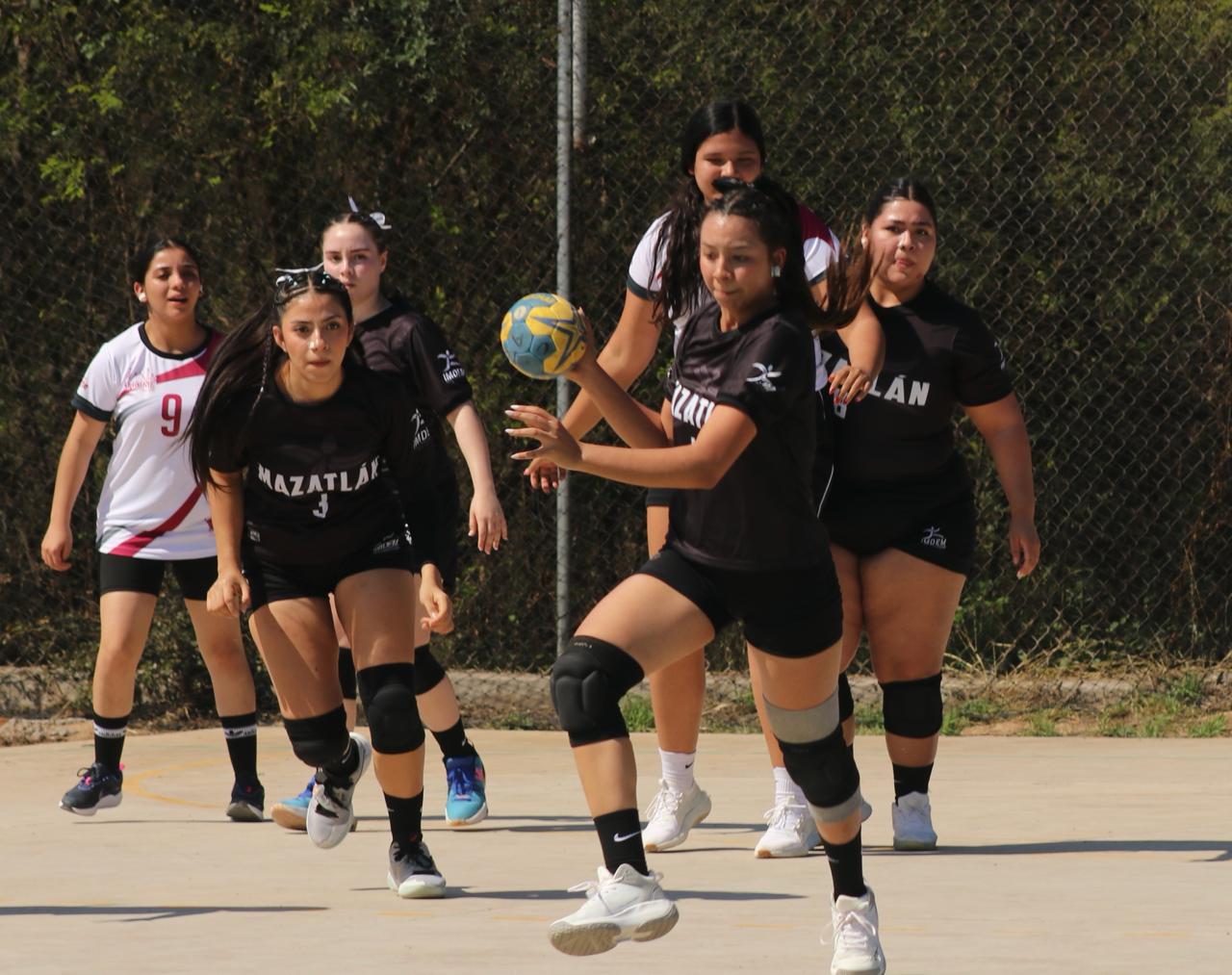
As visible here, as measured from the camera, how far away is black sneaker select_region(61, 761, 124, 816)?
6699 mm

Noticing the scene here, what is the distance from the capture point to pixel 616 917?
4027 millimetres

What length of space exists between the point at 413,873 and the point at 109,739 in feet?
6.81

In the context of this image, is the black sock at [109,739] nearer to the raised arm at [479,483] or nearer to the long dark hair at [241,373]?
the raised arm at [479,483]

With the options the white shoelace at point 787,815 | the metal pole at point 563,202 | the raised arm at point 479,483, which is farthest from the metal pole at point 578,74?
the white shoelace at point 787,815

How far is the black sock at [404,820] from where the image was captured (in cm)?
523

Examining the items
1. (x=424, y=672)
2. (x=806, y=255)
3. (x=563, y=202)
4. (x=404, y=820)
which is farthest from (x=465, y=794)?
(x=563, y=202)

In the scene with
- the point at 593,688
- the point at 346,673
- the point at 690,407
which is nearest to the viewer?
the point at 593,688

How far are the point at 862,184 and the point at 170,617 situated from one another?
3.71 metres

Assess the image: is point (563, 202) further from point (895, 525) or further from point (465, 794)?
point (895, 525)

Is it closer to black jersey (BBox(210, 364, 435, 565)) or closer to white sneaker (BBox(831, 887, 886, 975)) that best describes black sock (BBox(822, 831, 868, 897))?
white sneaker (BBox(831, 887, 886, 975))

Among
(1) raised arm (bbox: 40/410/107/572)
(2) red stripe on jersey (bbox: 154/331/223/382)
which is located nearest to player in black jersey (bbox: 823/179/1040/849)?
(2) red stripe on jersey (bbox: 154/331/223/382)

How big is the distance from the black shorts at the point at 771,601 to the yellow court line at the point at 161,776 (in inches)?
126

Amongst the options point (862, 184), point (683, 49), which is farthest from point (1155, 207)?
point (683, 49)

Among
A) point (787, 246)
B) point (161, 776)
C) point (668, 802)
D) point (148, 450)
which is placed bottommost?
point (161, 776)
